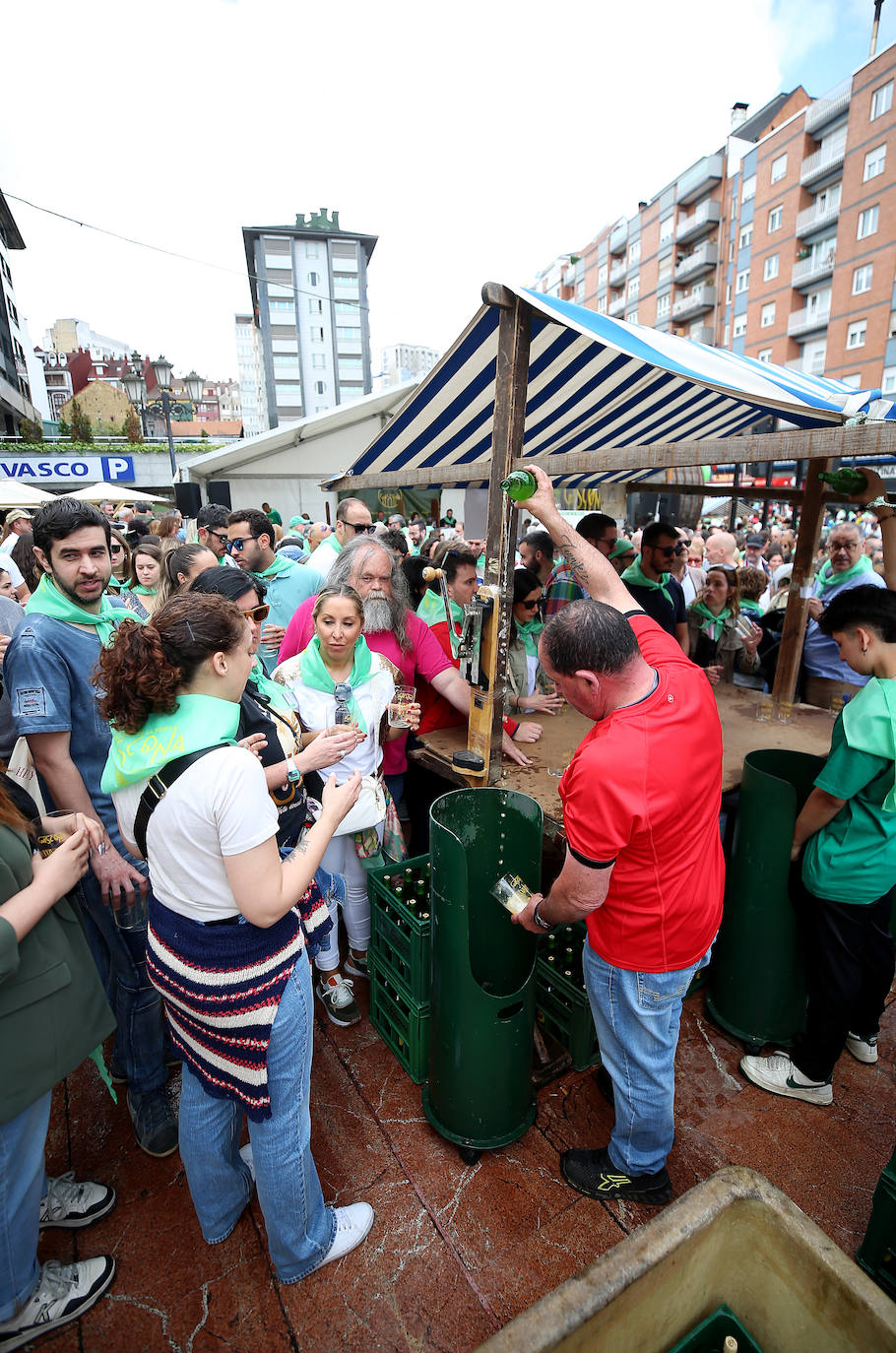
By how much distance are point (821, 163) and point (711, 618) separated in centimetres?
3655

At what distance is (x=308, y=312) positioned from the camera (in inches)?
2234

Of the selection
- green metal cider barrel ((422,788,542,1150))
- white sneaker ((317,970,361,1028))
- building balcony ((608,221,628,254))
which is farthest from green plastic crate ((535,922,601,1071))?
building balcony ((608,221,628,254))

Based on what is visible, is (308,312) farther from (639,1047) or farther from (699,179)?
(639,1047)

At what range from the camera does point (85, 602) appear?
231cm

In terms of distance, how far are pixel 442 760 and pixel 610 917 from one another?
139cm

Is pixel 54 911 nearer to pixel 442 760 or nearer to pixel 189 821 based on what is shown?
pixel 189 821

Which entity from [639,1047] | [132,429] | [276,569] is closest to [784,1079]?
[639,1047]

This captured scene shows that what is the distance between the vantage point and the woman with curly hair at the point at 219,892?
4.63 ft

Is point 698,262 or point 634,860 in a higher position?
point 698,262

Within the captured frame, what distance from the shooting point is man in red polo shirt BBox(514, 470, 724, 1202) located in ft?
5.59

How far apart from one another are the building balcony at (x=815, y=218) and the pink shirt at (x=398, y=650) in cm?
3643

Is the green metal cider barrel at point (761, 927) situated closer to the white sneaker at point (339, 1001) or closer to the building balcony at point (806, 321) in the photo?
the white sneaker at point (339, 1001)

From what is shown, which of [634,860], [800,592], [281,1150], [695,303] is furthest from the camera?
[695,303]

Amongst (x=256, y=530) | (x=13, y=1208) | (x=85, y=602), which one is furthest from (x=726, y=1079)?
(x=256, y=530)
